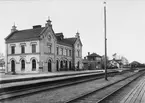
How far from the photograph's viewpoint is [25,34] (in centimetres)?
3897

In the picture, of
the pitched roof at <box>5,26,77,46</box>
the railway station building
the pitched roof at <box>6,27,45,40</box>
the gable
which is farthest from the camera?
the gable

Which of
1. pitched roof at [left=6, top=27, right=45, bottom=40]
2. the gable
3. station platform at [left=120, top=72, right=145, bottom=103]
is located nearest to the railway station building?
pitched roof at [left=6, top=27, right=45, bottom=40]

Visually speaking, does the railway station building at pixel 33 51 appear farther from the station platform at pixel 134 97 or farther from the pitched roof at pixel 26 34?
the station platform at pixel 134 97

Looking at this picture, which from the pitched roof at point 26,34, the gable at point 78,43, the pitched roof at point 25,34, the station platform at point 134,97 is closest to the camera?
the station platform at point 134,97

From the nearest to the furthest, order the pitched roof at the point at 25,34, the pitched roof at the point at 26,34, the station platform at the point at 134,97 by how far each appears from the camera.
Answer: the station platform at the point at 134,97 < the pitched roof at the point at 26,34 < the pitched roof at the point at 25,34

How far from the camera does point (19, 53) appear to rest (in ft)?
123

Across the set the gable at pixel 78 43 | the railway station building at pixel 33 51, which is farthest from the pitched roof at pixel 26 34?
the gable at pixel 78 43

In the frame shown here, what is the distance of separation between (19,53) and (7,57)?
11.5ft

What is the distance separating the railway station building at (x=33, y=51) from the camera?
35812mm

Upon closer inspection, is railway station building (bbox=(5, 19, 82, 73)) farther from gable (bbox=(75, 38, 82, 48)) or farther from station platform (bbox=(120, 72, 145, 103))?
station platform (bbox=(120, 72, 145, 103))

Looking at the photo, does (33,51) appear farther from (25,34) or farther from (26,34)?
(25,34)

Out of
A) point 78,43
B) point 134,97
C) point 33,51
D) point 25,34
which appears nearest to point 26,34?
point 25,34

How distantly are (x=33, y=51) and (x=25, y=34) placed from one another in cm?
508

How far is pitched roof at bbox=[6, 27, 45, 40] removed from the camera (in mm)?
36781
